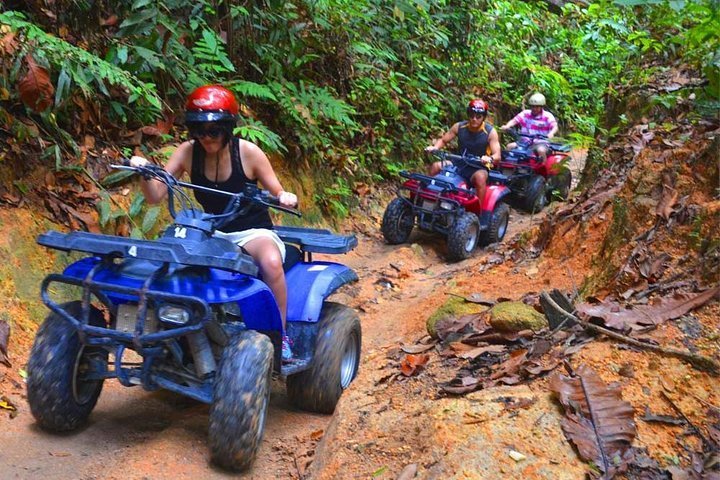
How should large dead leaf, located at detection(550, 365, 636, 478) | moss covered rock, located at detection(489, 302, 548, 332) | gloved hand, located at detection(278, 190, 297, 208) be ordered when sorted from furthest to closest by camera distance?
1. moss covered rock, located at detection(489, 302, 548, 332)
2. gloved hand, located at detection(278, 190, 297, 208)
3. large dead leaf, located at detection(550, 365, 636, 478)

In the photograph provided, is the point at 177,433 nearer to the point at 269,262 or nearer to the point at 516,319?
the point at 269,262

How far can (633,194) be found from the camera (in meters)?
4.97

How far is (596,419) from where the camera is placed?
2766mm

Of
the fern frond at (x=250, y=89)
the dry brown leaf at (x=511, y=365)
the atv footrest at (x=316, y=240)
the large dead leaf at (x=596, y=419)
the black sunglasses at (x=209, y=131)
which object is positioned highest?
the fern frond at (x=250, y=89)

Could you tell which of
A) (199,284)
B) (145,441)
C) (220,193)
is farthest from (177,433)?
(220,193)

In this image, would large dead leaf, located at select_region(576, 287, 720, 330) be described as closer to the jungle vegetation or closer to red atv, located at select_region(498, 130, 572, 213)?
the jungle vegetation

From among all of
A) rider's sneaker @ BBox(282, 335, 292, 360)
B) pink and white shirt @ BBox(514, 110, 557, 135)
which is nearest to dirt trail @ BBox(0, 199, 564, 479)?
rider's sneaker @ BBox(282, 335, 292, 360)

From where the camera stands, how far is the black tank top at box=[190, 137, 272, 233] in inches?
162

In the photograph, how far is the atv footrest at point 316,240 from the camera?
4.39m

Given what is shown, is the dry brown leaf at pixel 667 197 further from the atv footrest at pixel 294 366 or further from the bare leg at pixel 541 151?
the bare leg at pixel 541 151

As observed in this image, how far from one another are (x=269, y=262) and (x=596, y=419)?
1957 millimetres

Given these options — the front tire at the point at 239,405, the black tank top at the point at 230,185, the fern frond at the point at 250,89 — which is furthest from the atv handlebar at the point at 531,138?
the front tire at the point at 239,405

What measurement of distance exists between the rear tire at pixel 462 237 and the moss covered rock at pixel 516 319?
458cm

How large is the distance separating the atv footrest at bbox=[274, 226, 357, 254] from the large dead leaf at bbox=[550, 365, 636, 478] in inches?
68.2
